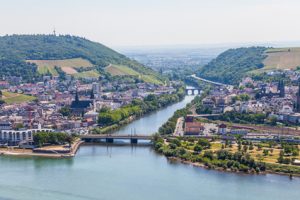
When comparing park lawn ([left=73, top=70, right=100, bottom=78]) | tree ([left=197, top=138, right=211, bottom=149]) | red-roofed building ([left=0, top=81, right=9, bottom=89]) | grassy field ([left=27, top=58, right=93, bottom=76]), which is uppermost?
grassy field ([left=27, top=58, right=93, bottom=76])

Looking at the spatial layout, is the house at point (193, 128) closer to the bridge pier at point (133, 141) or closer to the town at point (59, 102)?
the bridge pier at point (133, 141)

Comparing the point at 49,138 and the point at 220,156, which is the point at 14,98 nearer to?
the point at 49,138

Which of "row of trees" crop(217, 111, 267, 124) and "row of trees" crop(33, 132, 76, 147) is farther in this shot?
"row of trees" crop(217, 111, 267, 124)

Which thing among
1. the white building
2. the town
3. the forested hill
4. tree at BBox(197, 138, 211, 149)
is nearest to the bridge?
the town

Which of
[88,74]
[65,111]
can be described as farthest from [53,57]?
[65,111]

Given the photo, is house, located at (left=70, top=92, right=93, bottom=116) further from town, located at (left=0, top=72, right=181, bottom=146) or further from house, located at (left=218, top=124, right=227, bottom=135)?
house, located at (left=218, top=124, right=227, bottom=135)

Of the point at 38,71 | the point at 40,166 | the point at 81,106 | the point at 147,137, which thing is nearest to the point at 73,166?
the point at 40,166

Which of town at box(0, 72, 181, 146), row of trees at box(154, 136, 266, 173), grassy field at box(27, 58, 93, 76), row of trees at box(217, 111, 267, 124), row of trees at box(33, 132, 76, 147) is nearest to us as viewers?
row of trees at box(154, 136, 266, 173)

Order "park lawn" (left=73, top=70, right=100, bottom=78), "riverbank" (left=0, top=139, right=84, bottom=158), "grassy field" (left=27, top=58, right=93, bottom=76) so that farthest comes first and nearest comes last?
"grassy field" (left=27, top=58, right=93, bottom=76) → "park lawn" (left=73, top=70, right=100, bottom=78) → "riverbank" (left=0, top=139, right=84, bottom=158)
